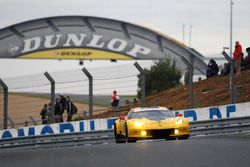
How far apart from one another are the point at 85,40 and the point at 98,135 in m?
40.7

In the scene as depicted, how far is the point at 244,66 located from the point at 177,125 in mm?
9248

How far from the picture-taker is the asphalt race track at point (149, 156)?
484 inches

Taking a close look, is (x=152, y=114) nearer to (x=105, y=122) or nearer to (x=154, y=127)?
(x=154, y=127)

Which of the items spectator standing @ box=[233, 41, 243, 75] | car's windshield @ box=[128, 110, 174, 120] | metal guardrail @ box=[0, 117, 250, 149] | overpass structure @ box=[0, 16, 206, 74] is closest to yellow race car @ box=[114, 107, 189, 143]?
car's windshield @ box=[128, 110, 174, 120]

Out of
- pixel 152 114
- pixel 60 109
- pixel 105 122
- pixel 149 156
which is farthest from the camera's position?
pixel 60 109

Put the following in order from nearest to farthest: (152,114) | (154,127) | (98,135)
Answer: (154,127) → (152,114) → (98,135)

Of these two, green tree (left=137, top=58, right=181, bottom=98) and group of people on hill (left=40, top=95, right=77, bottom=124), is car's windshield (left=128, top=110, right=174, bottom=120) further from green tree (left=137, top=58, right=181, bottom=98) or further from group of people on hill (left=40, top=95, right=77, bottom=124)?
green tree (left=137, top=58, right=181, bottom=98)

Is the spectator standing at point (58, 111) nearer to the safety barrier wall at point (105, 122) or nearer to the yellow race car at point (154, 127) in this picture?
the safety barrier wall at point (105, 122)

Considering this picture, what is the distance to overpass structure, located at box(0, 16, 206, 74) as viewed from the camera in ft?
197

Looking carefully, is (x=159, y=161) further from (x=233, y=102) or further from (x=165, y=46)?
(x=165, y=46)

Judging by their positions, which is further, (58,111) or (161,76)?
(161,76)

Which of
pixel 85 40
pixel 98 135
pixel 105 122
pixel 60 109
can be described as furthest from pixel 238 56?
pixel 85 40

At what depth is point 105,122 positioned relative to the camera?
78.8 feet

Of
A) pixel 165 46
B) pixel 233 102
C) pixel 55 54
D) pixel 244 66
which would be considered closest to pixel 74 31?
pixel 55 54
